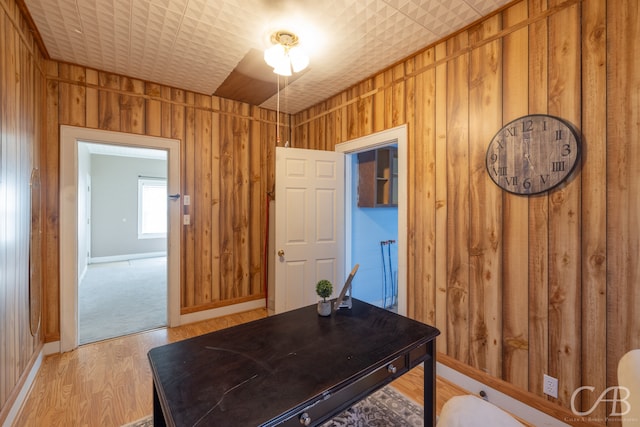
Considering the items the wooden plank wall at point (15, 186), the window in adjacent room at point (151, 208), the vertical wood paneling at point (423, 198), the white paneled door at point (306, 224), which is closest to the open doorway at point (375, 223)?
the white paneled door at point (306, 224)

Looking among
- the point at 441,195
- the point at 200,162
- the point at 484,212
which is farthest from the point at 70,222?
the point at 484,212

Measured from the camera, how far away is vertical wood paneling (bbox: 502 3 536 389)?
1.78 metres

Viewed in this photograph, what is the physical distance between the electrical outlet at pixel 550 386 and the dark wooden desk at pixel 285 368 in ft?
2.60

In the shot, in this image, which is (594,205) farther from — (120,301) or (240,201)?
(120,301)

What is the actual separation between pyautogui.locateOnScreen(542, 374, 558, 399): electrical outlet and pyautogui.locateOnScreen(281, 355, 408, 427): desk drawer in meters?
1.04

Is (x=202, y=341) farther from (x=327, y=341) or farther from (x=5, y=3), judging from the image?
(x=5, y=3)

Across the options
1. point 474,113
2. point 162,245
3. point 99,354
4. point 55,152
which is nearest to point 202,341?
point 99,354

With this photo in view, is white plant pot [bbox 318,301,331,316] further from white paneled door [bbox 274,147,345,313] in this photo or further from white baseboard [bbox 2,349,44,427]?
white baseboard [bbox 2,349,44,427]

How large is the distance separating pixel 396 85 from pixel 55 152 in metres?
3.20

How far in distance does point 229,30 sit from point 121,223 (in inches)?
274

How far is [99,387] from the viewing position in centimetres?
210

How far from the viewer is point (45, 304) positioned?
8.32 ft

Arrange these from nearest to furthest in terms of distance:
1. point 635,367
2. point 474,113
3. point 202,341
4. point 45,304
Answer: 1. point 635,367
2. point 202,341
3. point 474,113
4. point 45,304

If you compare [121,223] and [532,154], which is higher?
[532,154]
